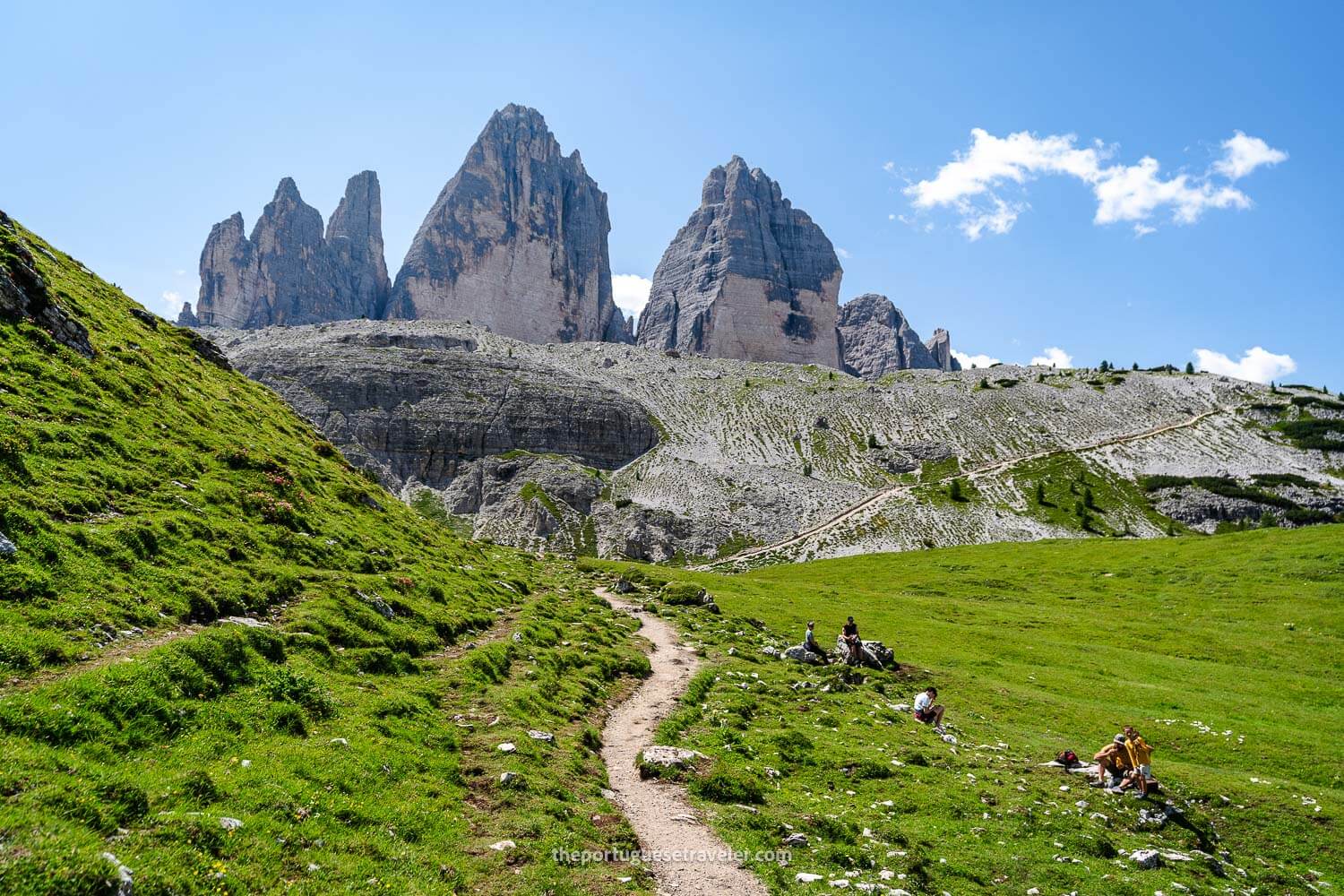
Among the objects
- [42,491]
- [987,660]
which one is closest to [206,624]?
[42,491]

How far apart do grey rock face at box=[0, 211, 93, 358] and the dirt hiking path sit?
28683 millimetres

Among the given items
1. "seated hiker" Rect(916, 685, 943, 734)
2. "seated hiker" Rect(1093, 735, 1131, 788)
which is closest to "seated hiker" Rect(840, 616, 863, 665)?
"seated hiker" Rect(916, 685, 943, 734)

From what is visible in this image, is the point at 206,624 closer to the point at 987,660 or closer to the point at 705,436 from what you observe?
the point at 987,660

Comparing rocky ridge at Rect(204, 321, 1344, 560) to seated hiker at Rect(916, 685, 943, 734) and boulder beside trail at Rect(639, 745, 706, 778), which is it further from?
boulder beside trail at Rect(639, 745, 706, 778)

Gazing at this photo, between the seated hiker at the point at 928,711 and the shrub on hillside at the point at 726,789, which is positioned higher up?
the shrub on hillside at the point at 726,789

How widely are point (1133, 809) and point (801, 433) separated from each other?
170139 millimetres

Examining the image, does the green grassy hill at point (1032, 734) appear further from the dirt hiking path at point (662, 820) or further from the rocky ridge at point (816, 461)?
the rocky ridge at point (816, 461)

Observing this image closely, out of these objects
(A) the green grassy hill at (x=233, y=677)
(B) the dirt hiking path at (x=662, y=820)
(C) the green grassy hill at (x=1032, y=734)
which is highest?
(A) the green grassy hill at (x=233, y=677)

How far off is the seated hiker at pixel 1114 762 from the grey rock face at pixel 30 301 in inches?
1715

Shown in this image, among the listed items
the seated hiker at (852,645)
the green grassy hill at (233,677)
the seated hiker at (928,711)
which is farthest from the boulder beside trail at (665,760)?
the seated hiker at (852,645)

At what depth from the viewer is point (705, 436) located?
7372 inches

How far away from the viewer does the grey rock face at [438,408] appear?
169 metres

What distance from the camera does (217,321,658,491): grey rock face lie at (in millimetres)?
169375

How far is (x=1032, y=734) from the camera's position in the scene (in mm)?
29406
